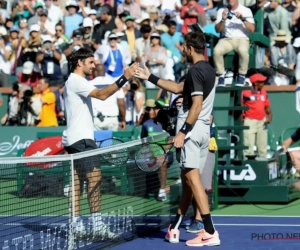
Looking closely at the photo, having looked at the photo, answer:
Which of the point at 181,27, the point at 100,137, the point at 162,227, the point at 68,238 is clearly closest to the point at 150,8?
the point at 181,27

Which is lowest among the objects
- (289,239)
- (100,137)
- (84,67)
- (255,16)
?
(289,239)

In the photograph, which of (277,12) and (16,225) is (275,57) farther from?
(16,225)

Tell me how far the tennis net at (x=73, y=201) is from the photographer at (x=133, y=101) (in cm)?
715

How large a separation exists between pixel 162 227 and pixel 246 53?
12.2ft

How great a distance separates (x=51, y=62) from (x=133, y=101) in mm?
2610

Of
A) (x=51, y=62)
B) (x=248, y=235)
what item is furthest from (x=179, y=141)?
(x=51, y=62)

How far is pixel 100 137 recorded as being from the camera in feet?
48.8

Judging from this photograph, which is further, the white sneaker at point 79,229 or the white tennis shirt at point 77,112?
the white tennis shirt at point 77,112

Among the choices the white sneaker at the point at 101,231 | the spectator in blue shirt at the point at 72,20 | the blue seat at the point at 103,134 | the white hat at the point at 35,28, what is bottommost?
the white sneaker at the point at 101,231

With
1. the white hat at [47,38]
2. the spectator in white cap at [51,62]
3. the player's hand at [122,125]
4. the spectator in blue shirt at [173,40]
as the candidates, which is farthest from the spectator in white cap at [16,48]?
the player's hand at [122,125]

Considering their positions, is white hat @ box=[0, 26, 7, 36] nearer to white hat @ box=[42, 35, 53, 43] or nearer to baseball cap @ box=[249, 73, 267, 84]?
white hat @ box=[42, 35, 53, 43]

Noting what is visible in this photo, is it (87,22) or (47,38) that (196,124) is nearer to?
(47,38)

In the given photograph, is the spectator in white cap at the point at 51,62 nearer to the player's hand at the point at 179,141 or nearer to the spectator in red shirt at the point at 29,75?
the spectator in red shirt at the point at 29,75

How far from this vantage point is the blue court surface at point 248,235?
31.6 ft
